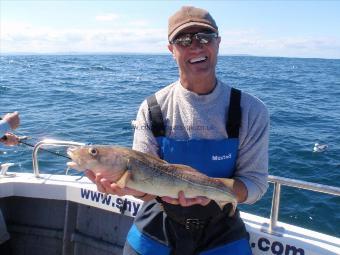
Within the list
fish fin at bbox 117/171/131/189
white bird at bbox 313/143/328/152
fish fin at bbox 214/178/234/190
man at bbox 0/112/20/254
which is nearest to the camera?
fish fin at bbox 117/171/131/189

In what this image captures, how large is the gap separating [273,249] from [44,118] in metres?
15.3

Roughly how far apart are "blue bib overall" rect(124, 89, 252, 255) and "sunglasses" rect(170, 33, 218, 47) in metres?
0.48

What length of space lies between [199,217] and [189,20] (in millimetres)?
1548

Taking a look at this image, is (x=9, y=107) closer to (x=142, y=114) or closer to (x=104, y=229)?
(x=104, y=229)

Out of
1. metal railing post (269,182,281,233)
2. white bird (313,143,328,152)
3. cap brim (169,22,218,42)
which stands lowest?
white bird (313,143,328,152)

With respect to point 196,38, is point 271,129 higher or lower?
lower

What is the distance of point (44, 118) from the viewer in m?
18.0

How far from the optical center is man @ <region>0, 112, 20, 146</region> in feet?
16.5

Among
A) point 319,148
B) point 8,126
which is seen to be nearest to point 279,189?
point 8,126

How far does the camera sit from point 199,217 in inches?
131

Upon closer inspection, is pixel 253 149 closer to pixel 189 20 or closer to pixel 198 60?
pixel 198 60

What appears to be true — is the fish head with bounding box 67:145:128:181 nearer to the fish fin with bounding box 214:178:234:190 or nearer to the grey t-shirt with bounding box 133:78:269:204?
the grey t-shirt with bounding box 133:78:269:204

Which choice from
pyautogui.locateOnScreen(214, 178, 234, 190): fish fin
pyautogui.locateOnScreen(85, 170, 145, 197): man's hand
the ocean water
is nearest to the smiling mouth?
pyautogui.locateOnScreen(214, 178, 234, 190): fish fin

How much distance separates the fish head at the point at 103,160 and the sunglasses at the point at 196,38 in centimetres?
96
